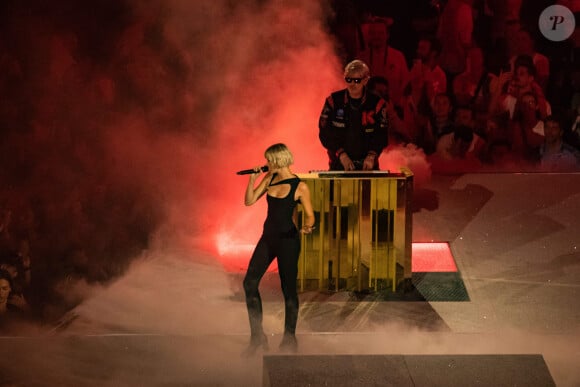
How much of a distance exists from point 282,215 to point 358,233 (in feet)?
5.11

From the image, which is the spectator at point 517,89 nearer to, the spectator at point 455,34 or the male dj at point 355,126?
the spectator at point 455,34

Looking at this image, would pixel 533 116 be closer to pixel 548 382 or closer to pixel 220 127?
pixel 220 127

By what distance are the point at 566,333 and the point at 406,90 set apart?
6.44 meters

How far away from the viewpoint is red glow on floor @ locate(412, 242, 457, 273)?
10.1 meters

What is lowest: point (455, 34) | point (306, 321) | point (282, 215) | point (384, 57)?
point (306, 321)

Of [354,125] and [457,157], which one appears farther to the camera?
[457,157]

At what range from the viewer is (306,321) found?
28.4 ft

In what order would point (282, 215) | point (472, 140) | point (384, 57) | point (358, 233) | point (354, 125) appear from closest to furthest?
1. point (282, 215)
2. point (358, 233)
3. point (354, 125)
4. point (384, 57)
5. point (472, 140)

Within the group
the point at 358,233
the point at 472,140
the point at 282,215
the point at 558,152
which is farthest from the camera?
the point at 472,140

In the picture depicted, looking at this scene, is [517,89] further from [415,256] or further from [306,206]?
[306,206]

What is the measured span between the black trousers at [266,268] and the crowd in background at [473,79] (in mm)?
6448

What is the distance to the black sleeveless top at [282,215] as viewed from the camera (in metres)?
7.90

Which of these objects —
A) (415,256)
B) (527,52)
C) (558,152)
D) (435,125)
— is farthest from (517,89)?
(415,256)

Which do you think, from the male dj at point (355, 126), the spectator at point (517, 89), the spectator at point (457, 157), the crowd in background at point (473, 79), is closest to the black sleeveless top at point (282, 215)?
the male dj at point (355, 126)
